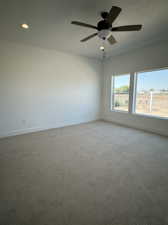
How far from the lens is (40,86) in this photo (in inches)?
160

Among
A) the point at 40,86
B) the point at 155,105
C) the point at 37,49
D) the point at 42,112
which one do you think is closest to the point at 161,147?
the point at 155,105

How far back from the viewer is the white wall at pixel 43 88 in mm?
3535

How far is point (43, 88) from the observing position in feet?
13.5

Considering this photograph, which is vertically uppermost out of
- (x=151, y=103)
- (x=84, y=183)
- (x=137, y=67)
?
(x=137, y=67)

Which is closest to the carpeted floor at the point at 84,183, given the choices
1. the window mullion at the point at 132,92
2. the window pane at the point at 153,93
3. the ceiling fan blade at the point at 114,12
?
the window pane at the point at 153,93

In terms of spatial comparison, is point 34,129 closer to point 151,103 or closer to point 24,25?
point 24,25

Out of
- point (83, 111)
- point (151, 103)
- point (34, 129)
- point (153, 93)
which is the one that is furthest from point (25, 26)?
point (151, 103)

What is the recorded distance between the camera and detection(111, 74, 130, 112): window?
4.72 meters

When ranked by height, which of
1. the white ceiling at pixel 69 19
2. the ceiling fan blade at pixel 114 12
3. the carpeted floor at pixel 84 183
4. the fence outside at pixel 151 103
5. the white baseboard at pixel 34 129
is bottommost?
the carpeted floor at pixel 84 183

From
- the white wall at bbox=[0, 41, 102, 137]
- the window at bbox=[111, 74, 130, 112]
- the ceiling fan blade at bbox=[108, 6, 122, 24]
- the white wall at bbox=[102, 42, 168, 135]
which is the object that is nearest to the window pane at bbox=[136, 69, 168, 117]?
the white wall at bbox=[102, 42, 168, 135]

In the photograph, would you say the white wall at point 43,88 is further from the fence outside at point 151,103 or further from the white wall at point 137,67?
the fence outside at point 151,103

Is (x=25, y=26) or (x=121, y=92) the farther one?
(x=121, y=92)

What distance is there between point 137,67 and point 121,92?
112cm

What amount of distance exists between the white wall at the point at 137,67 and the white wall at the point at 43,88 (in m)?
0.58
